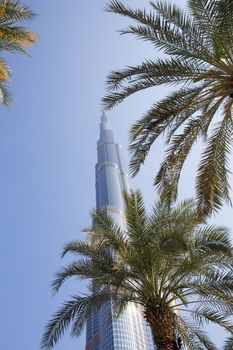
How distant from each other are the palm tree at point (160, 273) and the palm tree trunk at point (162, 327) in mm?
25

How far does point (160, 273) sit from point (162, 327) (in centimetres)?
160

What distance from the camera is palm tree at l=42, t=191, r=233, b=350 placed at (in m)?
11.7

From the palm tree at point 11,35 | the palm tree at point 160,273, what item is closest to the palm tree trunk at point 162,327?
the palm tree at point 160,273

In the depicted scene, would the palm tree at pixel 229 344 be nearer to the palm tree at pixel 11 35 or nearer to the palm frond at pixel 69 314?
the palm frond at pixel 69 314

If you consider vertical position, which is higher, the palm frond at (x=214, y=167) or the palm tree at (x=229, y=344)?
the palm frond at (x=214, y=167)

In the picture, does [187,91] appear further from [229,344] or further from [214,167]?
[229,344]

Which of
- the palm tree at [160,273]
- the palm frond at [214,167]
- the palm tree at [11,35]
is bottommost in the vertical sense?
the palm tree at [160,273]

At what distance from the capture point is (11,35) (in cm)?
1246

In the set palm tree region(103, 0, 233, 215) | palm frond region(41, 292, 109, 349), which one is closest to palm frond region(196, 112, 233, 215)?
palm tree region(103, 0, 233, 215)

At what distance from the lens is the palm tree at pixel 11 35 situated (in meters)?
12.3

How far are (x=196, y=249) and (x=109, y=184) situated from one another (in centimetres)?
15975

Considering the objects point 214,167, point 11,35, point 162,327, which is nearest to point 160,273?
point 162,327

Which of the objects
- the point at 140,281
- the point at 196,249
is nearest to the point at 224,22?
the point at 196,249

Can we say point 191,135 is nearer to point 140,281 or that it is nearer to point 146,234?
point 146,234
